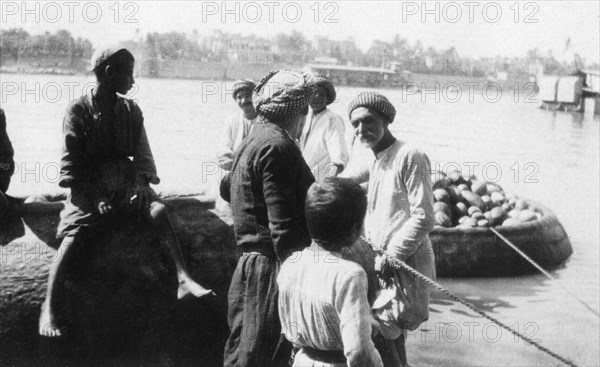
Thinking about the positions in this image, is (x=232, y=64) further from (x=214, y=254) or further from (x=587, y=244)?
(x=214, y=254)

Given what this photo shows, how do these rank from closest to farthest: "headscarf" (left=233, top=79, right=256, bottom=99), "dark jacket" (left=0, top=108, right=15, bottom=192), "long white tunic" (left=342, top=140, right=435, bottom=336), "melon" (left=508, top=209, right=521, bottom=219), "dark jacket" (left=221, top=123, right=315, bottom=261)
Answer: "dark jacket" (left=221, top=123, right=315, bottom=261), "long white tunic" (left=342, top=140, right=435, bottom=336), "dark jacket" (left=0, top=108, right=15, bottom=192), "headscarf" (left=233, top=79, right=256, bottom=99), "melon" (left=508, top=209, right=521, bottom=219)

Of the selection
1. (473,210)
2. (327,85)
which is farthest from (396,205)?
(473,210)

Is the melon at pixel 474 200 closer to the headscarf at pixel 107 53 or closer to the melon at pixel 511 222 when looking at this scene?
the melon at pixel 511 222

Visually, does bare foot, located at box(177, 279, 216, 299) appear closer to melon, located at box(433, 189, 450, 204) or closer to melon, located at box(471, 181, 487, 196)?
melon, located at box(433, 189, 450, 204)

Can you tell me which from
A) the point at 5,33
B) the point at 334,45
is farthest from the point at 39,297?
the point at 334,45

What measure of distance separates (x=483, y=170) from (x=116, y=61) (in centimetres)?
2220

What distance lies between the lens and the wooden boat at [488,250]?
896cm

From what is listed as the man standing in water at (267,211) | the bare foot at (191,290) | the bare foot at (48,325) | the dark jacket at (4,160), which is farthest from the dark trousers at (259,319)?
the dark jacket at (4,160)

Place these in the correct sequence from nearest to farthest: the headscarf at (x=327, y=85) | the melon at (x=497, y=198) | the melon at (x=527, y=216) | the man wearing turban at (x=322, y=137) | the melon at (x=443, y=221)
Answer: the man wearing turban at (x=322, y=137) → the headscarf at (x=327, y=85) → the melon at (x=443, y=221) → the melon at (x=527, y=216) → the melon at (x=497, y=198)

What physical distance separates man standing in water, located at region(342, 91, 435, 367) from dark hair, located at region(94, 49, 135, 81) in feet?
4.56

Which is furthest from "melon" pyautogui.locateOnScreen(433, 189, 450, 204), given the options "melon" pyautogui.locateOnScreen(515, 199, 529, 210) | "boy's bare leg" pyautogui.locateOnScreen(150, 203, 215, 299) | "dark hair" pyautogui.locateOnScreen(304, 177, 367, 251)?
"dark hair" pyautogui.locateOnScreen(304, 177, 367, 251)

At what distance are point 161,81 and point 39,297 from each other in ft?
241

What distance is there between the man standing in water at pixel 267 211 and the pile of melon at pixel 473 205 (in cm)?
639

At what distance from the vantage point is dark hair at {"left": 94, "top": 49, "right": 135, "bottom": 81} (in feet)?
12.7
